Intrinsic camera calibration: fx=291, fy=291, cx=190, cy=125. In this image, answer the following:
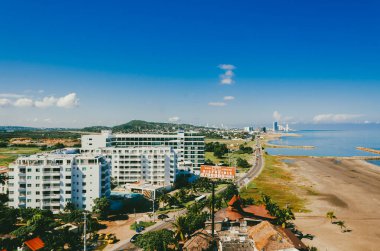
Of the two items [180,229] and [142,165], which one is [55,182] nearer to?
[142,165]

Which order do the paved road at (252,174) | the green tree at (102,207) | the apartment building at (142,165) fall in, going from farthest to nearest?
the paved road at (252,174) < the apartment building at (142,165) < the green tree at (102,207)

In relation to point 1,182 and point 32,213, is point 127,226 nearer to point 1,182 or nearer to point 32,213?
point 32,213

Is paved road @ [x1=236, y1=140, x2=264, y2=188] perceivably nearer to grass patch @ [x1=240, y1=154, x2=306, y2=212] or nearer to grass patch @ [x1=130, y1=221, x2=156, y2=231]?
grass patch @ [x1=240, y1=154, x2=306, y2=212]

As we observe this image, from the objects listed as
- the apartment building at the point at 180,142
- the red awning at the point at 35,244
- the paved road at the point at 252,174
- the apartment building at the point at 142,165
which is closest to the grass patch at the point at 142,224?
the red awning at the point at 35,244

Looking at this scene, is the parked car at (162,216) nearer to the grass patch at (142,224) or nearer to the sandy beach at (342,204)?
the grass patch at (142,224)

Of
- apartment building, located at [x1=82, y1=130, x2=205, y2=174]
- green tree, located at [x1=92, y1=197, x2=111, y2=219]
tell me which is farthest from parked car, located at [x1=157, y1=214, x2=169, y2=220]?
apartment building, located at [x1=82, y1=130, x2=205, y2=174]

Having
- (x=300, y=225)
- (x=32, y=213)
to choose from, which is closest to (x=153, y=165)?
(x=32, y=213)
